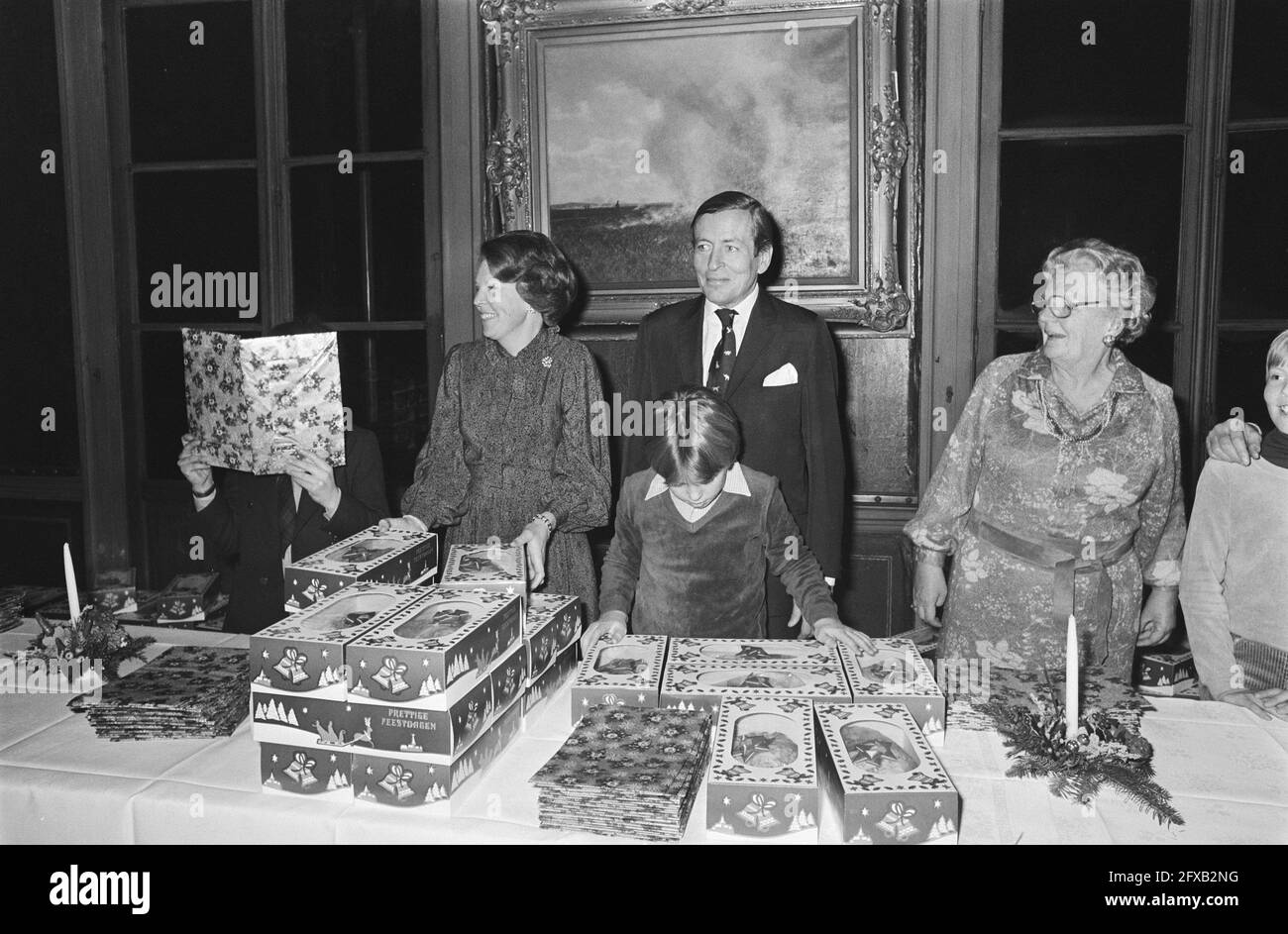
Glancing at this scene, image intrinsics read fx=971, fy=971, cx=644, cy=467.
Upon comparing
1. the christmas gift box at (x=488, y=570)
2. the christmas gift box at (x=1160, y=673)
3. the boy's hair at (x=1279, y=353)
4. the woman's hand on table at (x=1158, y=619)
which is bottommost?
the christmas gift box at (x=1160, y=673)

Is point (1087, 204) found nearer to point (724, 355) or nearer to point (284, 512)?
point (724, 355)

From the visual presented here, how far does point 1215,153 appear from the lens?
10.7ft

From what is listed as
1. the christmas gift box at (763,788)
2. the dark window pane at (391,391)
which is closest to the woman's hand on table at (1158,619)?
the christmas gift box at (763,788)

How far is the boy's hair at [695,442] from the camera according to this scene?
2.05 m

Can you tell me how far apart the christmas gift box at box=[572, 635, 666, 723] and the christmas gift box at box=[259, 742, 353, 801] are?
0.38m

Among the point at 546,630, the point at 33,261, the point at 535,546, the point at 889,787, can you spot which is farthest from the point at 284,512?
the point at 33,261

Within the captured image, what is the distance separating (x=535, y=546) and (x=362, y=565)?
440 mm

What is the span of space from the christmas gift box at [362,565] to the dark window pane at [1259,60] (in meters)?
3.05

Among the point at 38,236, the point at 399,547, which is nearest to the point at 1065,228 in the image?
the point at 399,547

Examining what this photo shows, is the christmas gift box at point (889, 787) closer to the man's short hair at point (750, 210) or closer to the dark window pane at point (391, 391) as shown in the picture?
the man's short hair at point (750, 210)

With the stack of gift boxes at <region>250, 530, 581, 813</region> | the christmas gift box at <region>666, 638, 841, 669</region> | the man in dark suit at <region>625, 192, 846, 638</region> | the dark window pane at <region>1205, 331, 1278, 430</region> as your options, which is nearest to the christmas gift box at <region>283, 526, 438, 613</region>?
the stack of gift boxes at <region>250, 530, 581, 813</region>

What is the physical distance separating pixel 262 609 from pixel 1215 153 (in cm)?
335

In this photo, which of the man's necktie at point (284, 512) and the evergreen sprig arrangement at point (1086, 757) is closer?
the evergreen sprig arrangement at point (1086, 757)

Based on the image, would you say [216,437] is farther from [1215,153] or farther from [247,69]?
[1215,153]
